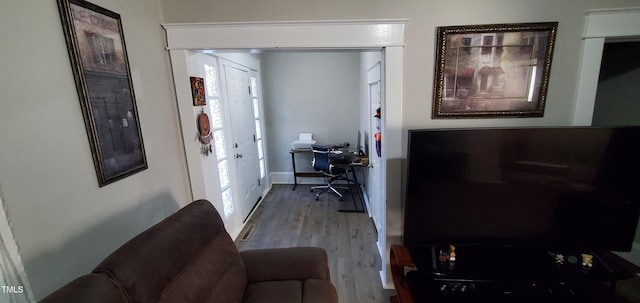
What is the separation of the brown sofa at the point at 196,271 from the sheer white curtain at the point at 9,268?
0.85 feet

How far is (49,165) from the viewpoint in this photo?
97 cm

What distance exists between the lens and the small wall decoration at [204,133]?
191cm

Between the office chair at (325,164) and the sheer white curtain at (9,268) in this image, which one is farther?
the office chair at (325,164)

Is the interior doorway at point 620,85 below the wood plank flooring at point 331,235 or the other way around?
the other way around

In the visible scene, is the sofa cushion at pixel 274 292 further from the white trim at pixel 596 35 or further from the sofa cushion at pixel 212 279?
the white trim at pixel 596 35

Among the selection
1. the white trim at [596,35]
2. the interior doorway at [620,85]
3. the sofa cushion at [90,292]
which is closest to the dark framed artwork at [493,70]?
the white trim at [596,35]

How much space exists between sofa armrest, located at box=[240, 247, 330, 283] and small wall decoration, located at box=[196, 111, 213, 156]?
0.92m

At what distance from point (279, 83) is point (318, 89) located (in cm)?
69

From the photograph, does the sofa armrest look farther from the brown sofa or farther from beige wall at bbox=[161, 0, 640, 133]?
beige wall at bbox=[161, 0, 640, 133]

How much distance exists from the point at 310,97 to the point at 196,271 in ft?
11.3

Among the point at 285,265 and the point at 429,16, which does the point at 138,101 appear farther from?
the point at 429,16

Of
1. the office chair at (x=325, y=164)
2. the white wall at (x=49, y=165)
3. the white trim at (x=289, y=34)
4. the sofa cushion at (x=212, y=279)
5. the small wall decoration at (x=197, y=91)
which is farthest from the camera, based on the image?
the office chair at (x=325, y=164)

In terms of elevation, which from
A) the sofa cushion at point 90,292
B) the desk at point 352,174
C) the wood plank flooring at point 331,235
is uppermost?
the sofa cushion at point 90,292

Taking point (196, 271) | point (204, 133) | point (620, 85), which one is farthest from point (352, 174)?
point (196, 271)
